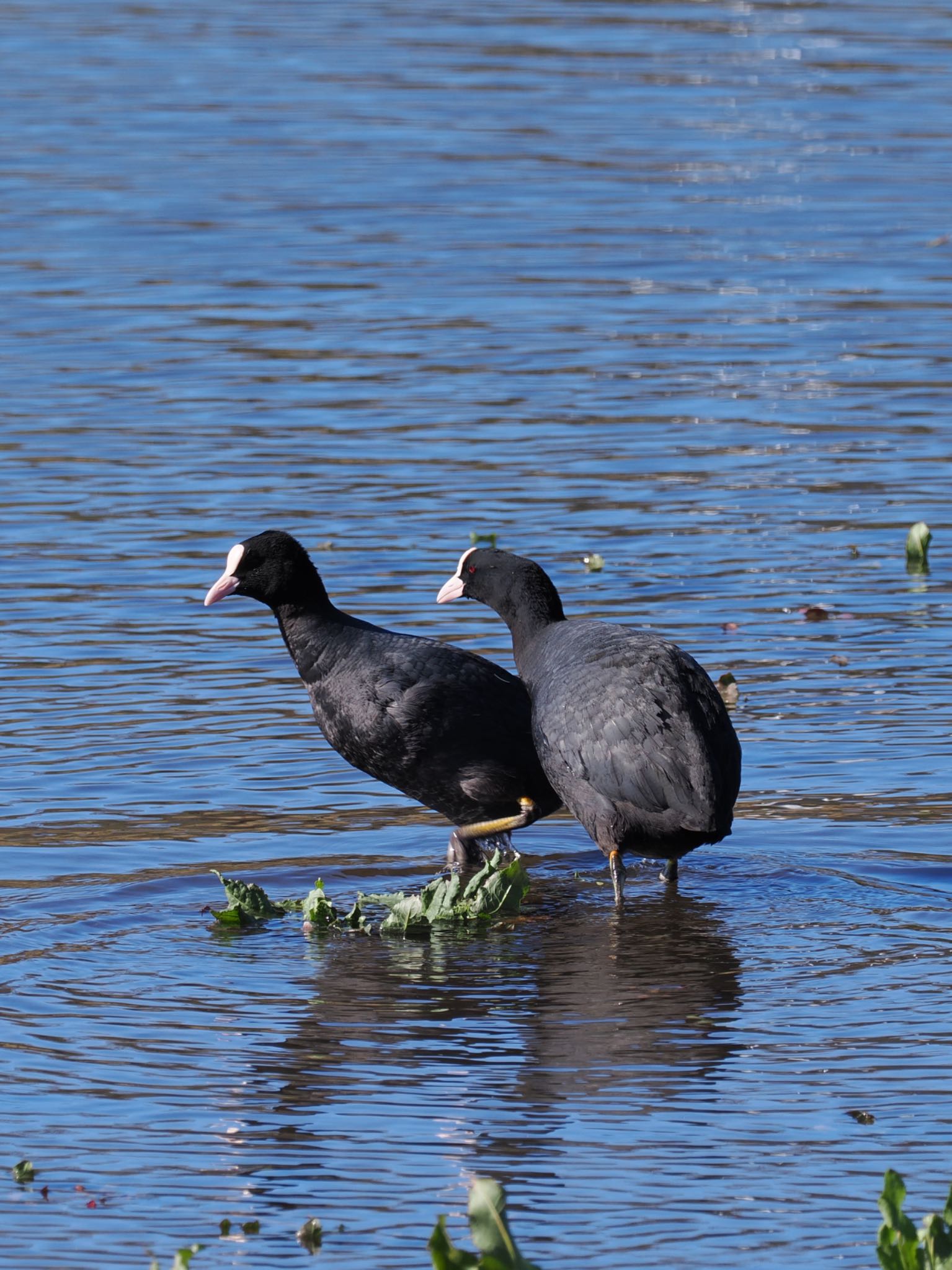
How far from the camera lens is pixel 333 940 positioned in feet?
23.6

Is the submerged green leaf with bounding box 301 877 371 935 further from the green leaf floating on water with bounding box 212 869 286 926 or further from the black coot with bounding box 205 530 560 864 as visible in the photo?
the black coot with bounding box 205 530 560 864

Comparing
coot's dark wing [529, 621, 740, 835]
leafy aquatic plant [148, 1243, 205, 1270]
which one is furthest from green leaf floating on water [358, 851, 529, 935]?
leafy aquatic plant [148, 1243, 205, 1270]

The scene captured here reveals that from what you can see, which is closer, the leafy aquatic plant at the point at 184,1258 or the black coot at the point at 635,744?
the leafy aquatic plant at the point at 184,1258

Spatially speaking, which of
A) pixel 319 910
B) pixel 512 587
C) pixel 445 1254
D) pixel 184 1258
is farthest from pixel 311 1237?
pixel 512 587

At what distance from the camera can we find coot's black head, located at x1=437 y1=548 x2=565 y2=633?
841cm

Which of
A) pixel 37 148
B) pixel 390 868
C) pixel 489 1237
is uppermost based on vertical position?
pixel 37 148

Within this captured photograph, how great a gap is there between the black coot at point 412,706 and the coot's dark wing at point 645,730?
38 cm

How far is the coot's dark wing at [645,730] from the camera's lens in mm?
7152

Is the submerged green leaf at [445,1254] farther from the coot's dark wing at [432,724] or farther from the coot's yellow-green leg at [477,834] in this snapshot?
the coot's dark wing at [432,724]

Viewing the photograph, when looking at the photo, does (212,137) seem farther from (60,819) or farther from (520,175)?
(60,819)

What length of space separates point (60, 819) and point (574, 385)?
6.78m

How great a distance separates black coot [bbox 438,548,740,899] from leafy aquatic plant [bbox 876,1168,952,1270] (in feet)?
8.70

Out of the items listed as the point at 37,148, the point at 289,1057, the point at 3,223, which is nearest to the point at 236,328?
the point at 3,223

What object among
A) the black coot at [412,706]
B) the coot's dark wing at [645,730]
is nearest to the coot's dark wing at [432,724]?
the black coot at [412,706]
